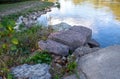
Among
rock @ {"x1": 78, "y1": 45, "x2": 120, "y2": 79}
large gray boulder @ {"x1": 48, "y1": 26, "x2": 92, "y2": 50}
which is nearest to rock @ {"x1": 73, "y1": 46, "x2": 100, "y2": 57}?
rock @ {"x1": 78, "y1": 45, "x2": 120, "y2": 79}

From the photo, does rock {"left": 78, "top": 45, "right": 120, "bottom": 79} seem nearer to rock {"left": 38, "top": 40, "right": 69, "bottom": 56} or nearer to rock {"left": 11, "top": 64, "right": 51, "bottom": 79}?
rock {"left": 38, "top": 40, "right": 69, "bottom": 56}

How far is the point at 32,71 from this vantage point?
576 centimetres

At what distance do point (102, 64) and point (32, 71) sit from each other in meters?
1.69

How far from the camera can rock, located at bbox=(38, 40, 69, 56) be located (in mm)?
6783

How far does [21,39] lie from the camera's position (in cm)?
772

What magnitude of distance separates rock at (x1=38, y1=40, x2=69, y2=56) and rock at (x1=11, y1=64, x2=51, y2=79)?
0.75 meters

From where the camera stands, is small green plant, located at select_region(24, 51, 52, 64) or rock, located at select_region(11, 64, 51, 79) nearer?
rock, located at select_region(11, 64, 51, 79)

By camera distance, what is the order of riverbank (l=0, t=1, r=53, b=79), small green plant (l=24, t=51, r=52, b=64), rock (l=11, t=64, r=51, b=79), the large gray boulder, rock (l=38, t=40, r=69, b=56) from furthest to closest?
the large gray boulder, rock (l=38, t=40, r=69, b=56), small green plant (l=24, t=51, r=52, b=64), riverbank (l=0, t=1, r=53, b=79), rock (l=11, t=64, r=51, b=79)

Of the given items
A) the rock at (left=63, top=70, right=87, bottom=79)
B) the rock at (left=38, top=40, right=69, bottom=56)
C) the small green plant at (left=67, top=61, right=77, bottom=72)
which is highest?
the rock at (left=38, top=40, right=69, bottom=56)

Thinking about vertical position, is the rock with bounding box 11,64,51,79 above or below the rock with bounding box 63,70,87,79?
above

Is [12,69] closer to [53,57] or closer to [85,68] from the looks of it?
[53,57]

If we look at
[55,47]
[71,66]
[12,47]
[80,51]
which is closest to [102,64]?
[71,66]

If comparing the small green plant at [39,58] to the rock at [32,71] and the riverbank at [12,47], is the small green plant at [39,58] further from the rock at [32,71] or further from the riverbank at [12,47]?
the rock at [32,71]

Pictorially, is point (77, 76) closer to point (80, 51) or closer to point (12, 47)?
point (80, 51)
